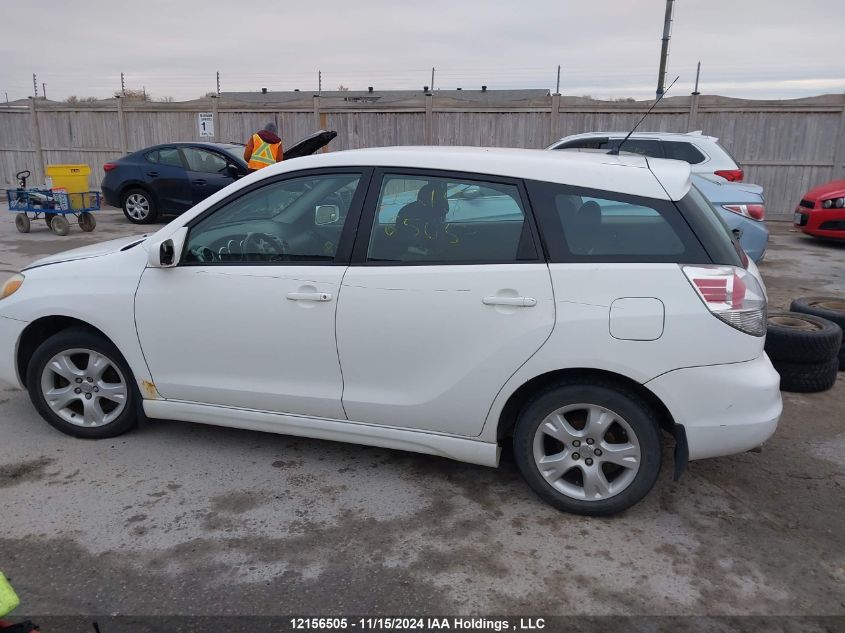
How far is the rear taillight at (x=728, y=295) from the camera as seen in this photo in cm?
305

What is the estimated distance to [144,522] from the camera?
10.9ft

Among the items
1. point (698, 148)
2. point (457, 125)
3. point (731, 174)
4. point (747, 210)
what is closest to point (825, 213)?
point (731, 174)

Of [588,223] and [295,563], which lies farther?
[588,223]

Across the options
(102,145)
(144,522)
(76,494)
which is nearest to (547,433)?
(144,522)

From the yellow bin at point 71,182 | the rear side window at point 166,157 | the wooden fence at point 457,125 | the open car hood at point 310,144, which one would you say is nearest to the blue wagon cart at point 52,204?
the yellow bin at point 71,182

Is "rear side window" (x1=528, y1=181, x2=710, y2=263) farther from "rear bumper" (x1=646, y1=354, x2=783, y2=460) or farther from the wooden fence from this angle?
the wooden fence

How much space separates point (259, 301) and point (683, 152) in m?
8.65

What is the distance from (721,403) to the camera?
123 inches

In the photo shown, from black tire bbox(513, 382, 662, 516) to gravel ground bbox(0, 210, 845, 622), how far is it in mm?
105

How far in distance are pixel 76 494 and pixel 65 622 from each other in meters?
1.03

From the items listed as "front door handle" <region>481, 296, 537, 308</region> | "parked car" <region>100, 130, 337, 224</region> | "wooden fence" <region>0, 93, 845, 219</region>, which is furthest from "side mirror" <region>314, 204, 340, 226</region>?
"wooden fence" <region>0, 93, 845, 219</region>

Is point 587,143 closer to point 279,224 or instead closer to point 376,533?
point 279,224

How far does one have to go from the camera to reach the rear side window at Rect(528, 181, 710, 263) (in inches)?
124

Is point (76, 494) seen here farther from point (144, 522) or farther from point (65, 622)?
point (65, 622)
